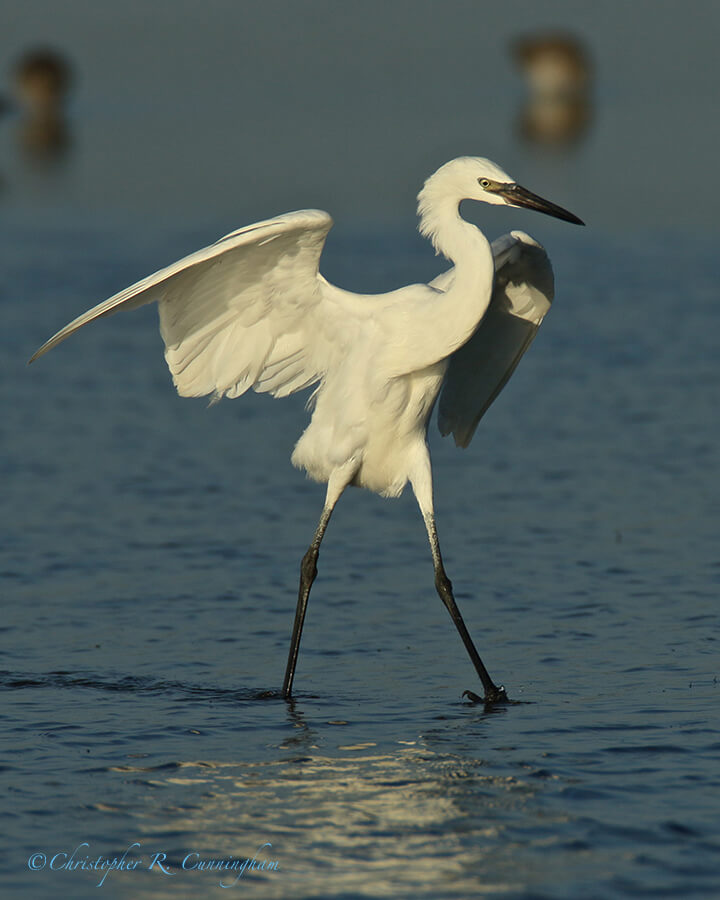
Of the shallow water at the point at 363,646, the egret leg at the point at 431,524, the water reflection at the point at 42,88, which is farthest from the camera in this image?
the water reflection at the point at 42,88

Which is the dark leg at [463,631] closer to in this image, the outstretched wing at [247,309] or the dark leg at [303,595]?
the dark leg at [303,595]

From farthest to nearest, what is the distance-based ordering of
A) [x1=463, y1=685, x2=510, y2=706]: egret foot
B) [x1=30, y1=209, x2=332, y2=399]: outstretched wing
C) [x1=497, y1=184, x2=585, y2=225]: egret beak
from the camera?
[x1=497, y1=184, x2=585, y2=225]: egret beak → [x1=463, y1=685, x2=510, y2=706]: egret foot → [x1=30, y1=209, x2=332, y2=399]: outstretched wing

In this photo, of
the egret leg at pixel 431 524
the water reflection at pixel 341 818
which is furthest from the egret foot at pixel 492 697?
the water reflection at pixel 341 818

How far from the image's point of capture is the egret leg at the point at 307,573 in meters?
8.24

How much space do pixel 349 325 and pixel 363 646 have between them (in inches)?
74.3

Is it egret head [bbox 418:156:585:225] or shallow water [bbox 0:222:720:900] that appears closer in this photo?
shallow water [bbox 0:222:720:900]

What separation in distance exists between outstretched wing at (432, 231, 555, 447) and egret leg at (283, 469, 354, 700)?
47.8 inches

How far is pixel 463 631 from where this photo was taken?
839 cm

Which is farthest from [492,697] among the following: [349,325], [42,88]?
[42,88]

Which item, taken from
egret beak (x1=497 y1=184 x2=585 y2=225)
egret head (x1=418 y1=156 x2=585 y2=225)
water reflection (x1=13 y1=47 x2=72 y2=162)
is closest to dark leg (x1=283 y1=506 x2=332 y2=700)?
egret head (x1=418 y1=156 x2=585 y2=225)

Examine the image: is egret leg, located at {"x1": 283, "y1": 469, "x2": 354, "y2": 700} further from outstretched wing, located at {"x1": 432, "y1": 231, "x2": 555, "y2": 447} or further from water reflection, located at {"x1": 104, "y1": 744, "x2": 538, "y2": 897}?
outstretched wing, located at {"x1": 432, "y1": 231, "x2": 555, "y2": 447}

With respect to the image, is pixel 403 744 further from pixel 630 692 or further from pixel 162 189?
pixel 162 189

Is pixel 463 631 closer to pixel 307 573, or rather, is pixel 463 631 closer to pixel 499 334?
pixel 307 573

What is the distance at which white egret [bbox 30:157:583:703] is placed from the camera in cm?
805
